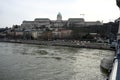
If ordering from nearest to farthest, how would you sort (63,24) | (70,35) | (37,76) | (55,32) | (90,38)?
1. (37,76)
2. (90,38)
3. (70,35)
4. (55,32)
5. (63,24)

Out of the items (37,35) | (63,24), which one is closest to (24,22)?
(63,24)

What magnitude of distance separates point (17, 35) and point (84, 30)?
2329cm

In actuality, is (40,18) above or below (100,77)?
above

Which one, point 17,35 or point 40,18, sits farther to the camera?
point 40,18

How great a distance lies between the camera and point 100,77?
10.9 meters

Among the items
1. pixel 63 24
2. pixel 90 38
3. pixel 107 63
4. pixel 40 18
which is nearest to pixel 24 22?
pixel 40 18

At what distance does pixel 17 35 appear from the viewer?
77875 millimetres

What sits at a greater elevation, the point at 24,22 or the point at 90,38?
the point at 24,22

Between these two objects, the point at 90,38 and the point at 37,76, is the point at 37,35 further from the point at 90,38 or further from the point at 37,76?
the point at 37,76

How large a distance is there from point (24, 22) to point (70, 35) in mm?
40555

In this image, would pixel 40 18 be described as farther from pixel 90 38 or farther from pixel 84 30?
pixel 90 38

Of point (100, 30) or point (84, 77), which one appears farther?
point (100, 30)

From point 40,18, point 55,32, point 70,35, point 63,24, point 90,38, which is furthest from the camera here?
point 40,18

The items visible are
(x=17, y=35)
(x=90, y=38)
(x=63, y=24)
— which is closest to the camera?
(x=90, y=38)
